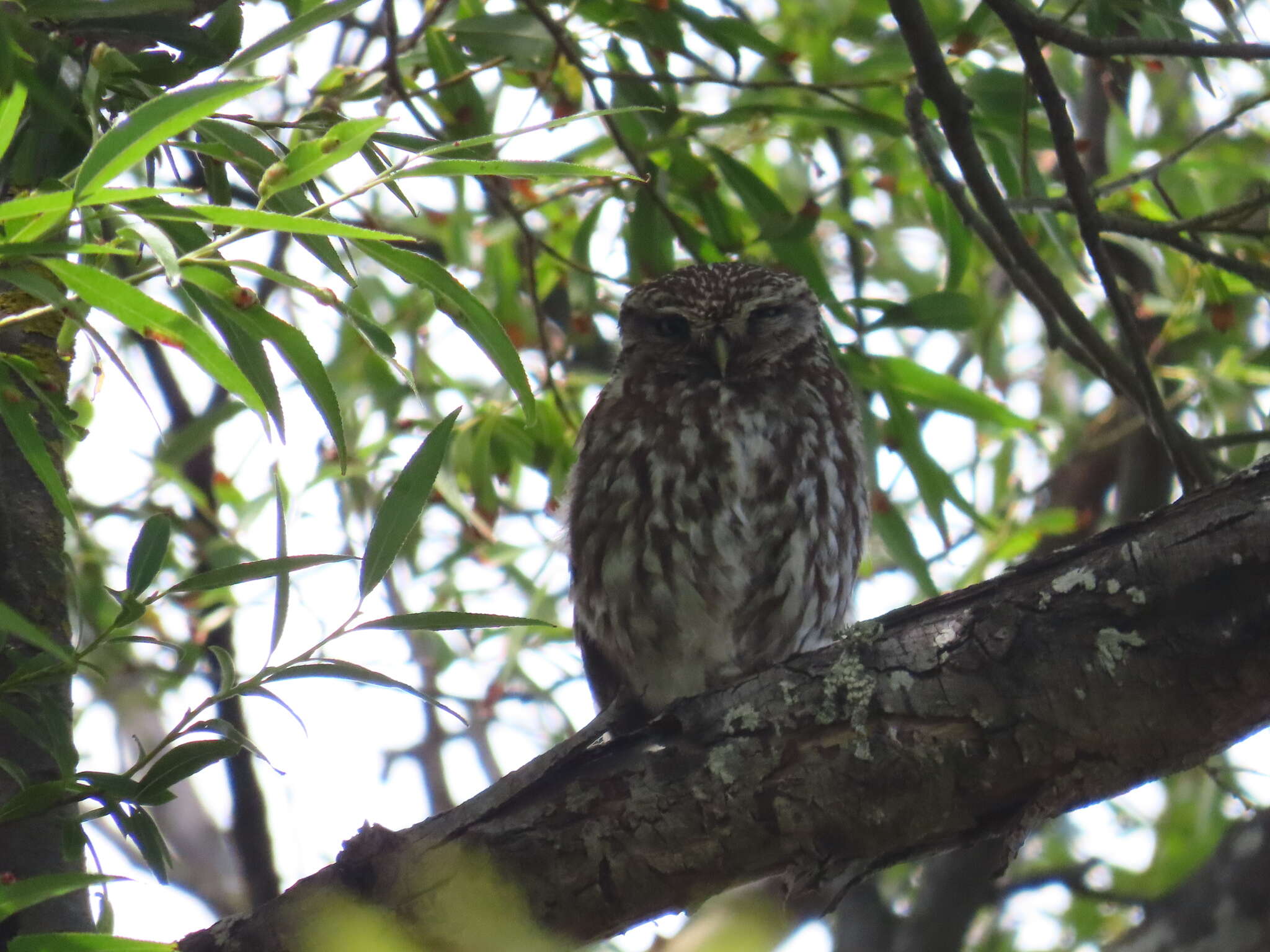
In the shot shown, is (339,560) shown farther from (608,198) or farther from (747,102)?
(747,102)

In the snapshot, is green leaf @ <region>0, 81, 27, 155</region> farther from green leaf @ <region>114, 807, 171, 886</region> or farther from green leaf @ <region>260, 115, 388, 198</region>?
green leaf @ <region>114, 807, 171, 886</region>

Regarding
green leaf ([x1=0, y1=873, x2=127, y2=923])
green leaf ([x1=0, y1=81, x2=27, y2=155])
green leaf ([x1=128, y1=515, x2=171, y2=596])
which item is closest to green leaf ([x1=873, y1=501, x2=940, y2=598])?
green leaf ([x1=128, y1=515, x2=171, y2=596])

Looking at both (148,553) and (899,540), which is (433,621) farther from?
(899,540)

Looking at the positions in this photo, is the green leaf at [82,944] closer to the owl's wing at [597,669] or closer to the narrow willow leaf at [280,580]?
the narrow willow leaf at [280,580]

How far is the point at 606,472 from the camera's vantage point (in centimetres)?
338

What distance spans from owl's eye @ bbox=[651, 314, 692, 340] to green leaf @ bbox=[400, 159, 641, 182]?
196 centimetres

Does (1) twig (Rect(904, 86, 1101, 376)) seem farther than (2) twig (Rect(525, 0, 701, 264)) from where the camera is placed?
No

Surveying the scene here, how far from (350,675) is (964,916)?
8.79 ft

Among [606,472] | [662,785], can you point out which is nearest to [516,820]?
[662,785]

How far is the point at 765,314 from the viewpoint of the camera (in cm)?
366

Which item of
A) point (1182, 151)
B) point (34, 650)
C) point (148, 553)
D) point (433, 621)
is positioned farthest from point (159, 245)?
point (1182, 151)

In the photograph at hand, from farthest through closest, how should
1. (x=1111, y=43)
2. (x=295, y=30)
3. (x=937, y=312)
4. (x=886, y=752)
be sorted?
1. (x=937, y=312)
2. (x=1111, y=43)
3. (x=295, y=30)
4. (x=886, y=752)

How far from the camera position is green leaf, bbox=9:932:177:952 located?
1515 millimetres

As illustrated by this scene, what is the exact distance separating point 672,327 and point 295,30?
173 centimetres
